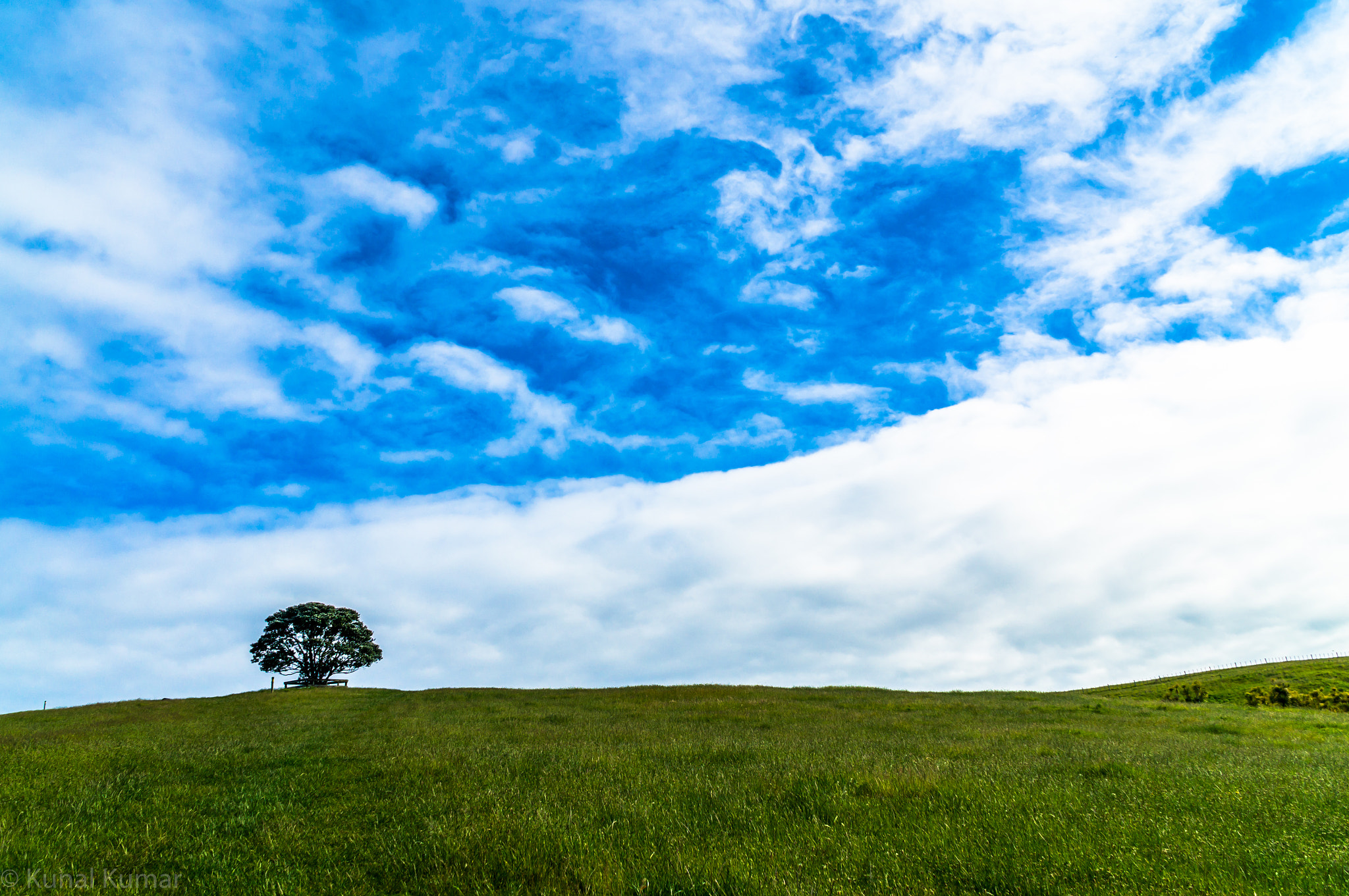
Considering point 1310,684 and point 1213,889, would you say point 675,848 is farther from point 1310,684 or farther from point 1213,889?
point 1310,684

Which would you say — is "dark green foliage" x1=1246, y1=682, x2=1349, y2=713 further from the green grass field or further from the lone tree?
the lone tree

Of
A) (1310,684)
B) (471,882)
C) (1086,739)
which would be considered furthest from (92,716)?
(1310,684)

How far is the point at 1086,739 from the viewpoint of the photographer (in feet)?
59.1

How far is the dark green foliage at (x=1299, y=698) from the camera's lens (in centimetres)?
4144

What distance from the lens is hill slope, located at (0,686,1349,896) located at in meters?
6.40

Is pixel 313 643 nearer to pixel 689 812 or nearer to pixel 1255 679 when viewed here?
pixel 689 812

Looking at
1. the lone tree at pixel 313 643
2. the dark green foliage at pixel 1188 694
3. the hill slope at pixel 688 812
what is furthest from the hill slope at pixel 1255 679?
the lone tree at pixel 313 643

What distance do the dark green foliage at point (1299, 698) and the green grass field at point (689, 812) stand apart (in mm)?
31262

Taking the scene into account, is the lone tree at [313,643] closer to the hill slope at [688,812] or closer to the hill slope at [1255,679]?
the hill slope at [688,812]

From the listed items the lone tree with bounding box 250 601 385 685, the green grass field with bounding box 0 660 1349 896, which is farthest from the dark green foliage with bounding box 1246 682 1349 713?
the lone tree with bounding box 250 601 385 685

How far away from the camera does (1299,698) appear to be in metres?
44.1

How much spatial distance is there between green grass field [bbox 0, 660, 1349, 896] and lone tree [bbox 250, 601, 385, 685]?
145 feet

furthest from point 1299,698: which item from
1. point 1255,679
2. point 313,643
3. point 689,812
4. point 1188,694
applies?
point 313,643

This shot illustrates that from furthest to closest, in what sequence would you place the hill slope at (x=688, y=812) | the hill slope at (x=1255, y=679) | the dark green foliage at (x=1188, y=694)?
1. the hill slope at (x=1255, y=679)
2. the dark green foliage at (x=1188, y=694)
3. the hill slope at (x=688, y=812)
